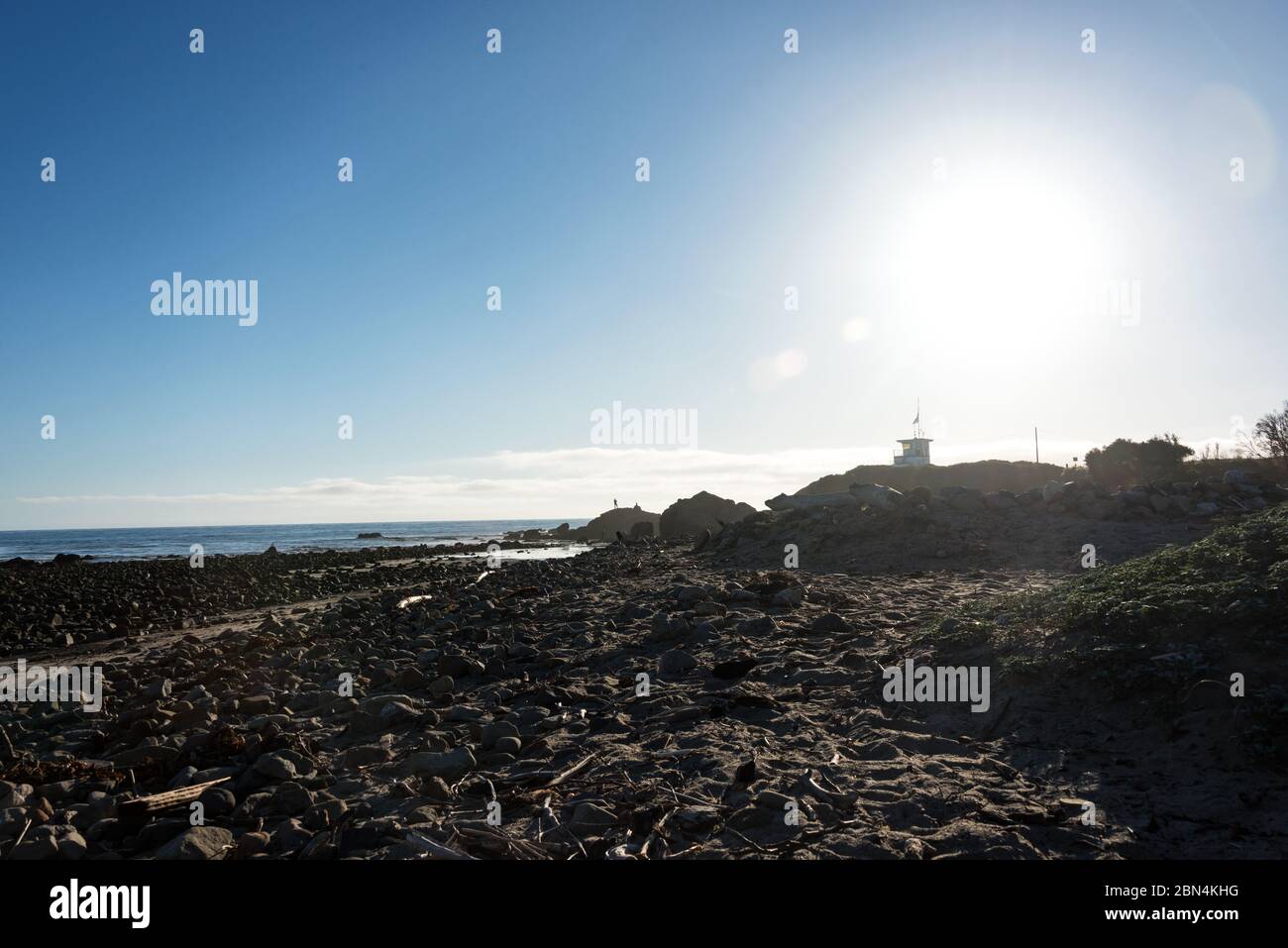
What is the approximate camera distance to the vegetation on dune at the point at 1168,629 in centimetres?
463

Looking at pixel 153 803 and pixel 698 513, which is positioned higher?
pixel 698 513

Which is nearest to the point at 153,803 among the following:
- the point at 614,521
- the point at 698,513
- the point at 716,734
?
the point at 716,734

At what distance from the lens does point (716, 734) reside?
5176 mm

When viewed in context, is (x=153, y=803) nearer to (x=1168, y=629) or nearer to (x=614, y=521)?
(x=1168, y=629)

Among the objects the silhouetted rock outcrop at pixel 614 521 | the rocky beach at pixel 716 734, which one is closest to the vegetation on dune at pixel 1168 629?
the rocky beach at pixel 716 734

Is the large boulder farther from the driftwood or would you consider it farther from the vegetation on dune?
the driftwood

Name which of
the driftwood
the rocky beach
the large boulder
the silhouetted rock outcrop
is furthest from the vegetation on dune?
the silhouetted rock outcrop

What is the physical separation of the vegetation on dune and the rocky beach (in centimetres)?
2

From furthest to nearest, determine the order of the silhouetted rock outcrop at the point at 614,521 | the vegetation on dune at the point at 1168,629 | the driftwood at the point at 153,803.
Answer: the silhouetted rock outcrop at the point at 614,521 < the vegetation on dune at the point at 1168,629 < the driftwood at the point at 153,803

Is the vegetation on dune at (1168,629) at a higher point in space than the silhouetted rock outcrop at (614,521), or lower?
higher

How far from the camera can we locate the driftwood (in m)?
4.17

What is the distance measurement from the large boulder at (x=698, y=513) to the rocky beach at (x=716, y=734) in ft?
71.0

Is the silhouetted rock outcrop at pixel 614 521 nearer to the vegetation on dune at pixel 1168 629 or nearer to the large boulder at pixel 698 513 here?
the large boulder at pixel 698 513

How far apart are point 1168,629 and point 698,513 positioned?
1100 inches
